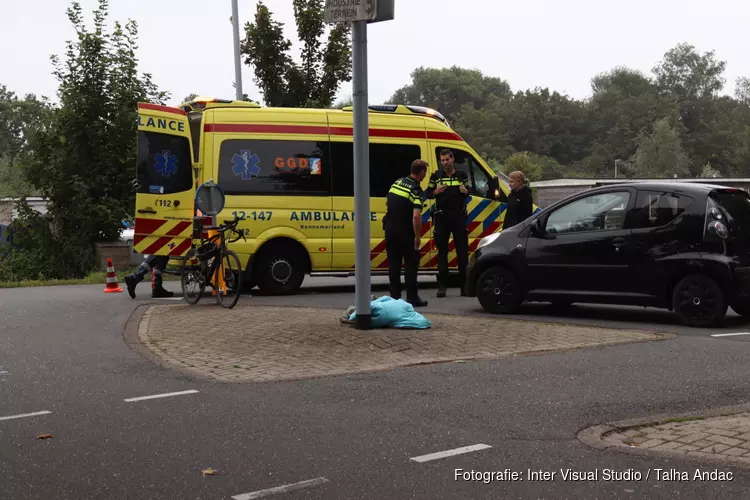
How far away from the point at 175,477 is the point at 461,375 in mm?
3032

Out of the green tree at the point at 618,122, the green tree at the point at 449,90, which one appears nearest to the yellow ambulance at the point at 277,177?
the green tree at the point at 618,122

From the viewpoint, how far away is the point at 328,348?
8.43 meters

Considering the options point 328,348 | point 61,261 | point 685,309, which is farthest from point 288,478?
point 61,261

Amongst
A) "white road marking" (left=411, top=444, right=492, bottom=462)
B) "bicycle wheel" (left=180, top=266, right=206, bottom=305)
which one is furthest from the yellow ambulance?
"white road marking" (left=411, top=444, right=492, bottom=462)

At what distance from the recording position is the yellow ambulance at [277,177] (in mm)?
13359

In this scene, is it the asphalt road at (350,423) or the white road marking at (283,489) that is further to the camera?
the asphalt road at (350,423)

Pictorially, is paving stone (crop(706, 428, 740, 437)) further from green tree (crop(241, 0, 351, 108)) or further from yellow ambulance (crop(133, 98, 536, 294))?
green tree (crop(241, 0, 351, 108))

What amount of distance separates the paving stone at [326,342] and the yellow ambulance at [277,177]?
312 cm

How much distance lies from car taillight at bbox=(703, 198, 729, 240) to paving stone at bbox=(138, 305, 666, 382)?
4.17ft

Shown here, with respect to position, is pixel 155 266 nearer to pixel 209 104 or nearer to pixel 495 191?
pixel 209 104

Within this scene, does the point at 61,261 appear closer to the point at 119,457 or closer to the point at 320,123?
the point at 320,123

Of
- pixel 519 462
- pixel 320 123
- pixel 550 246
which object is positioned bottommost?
pixel 519 462

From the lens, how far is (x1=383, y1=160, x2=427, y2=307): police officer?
435 inches

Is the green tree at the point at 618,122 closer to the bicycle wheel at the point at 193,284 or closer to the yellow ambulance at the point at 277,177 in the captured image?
the yellow ambulance at the point at 277,177
